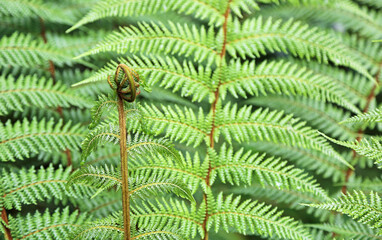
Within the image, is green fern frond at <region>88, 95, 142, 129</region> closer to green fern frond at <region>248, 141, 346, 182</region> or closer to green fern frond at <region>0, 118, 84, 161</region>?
green fern frond at <region>0, 118, 84, 161</region>

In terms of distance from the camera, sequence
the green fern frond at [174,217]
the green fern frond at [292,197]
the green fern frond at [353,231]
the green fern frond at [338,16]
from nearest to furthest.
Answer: the green fern frond at [174,217] → the green fern frond at [353,231] → the green fern frond at [292,197] → the green fern frond at [338,16]

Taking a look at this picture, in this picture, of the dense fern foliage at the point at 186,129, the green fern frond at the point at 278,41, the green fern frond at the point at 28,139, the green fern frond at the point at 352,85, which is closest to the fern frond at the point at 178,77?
the dense fern foliage at the point at 186,129

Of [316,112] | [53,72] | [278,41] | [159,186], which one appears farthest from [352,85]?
[53,72]

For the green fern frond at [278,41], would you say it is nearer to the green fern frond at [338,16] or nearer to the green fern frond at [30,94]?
the green fern frond at [338,16]

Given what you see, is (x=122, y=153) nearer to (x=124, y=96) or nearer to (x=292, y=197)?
(x=124, y=96)

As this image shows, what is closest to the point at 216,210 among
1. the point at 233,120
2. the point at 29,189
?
the point at 233,120

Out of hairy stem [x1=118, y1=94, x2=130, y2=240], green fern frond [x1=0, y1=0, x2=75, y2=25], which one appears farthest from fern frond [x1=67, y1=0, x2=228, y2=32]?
hairy stem [x1=118, y1=94, x2=130, y2=240]
